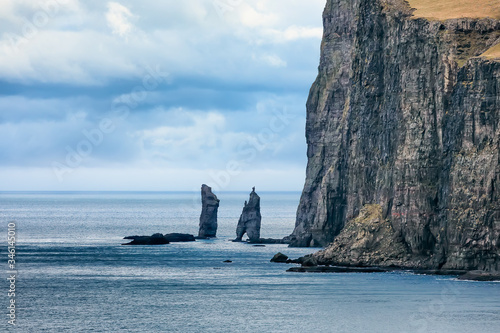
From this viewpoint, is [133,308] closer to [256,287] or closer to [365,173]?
[256,287]

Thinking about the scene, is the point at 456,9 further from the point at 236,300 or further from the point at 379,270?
the point at 236,300

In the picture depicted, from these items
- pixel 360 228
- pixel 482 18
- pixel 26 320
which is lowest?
pixel 26 320

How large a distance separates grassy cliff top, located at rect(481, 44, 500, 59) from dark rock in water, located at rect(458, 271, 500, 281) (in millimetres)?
29204

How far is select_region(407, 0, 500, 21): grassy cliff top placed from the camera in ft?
447

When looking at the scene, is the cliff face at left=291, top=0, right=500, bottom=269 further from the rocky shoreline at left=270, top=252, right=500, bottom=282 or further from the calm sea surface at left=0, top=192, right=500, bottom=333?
the calm sea surface at left=0, top=192, right=500, bottom=333

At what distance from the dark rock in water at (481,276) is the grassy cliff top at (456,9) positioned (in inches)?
1573

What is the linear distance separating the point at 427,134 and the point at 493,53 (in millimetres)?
14734

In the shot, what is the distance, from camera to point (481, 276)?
378 feet

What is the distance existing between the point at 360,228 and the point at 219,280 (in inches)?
932

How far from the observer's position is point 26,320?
9431 cm


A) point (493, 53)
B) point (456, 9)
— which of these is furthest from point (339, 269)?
point (456, 9)

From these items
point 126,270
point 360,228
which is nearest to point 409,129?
point 360,228

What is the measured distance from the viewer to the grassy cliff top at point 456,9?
136 meters

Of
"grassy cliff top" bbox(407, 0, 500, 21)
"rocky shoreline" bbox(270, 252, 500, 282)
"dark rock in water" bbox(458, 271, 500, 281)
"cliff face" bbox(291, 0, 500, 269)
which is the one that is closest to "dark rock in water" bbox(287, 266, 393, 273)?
"rocky shoreline" bbox(270, 252, 500, 282)
